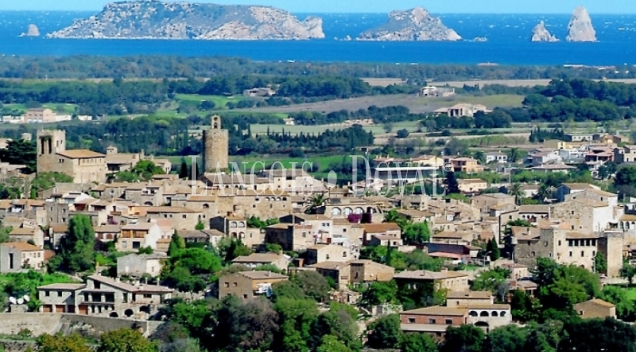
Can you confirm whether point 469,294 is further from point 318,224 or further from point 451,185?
point 451,185

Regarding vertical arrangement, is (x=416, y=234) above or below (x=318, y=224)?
below

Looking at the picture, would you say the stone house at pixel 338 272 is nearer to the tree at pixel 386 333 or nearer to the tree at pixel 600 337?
the tree at pixel 386 333

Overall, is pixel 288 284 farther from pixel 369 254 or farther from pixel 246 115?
Result: pixel 246 115

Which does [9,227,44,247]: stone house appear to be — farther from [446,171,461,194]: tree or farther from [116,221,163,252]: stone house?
[446,171,461,194]: tree

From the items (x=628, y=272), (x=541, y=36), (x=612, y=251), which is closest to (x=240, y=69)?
(x=541, y=36)

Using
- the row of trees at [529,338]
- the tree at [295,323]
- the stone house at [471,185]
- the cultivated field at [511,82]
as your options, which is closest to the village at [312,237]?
the row of trees at [529,338]
